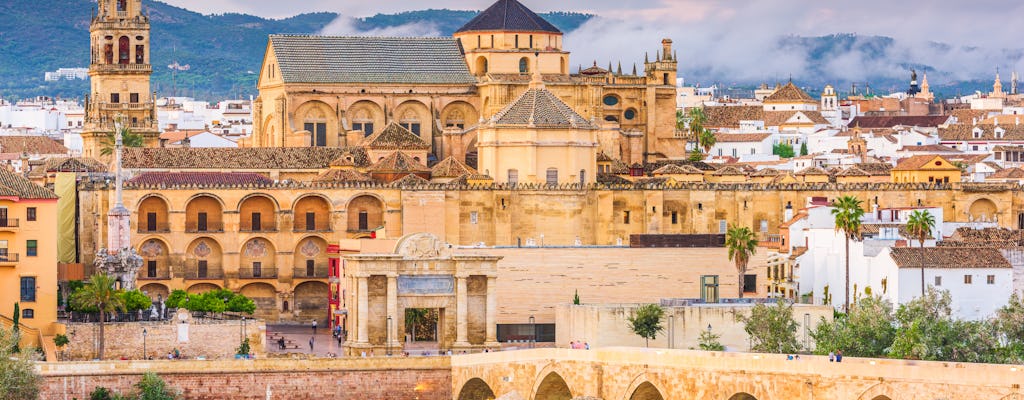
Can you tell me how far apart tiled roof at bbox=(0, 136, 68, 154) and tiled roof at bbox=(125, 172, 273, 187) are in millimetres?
59467

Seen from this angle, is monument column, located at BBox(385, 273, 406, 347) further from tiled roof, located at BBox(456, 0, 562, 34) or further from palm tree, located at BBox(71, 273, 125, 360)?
tiled roof, located at BBox(456, 0, 562, 34)

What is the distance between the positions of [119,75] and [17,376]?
57.7 metres

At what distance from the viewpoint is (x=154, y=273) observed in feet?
341

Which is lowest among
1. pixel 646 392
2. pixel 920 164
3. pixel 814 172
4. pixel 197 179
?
pixel 646 392

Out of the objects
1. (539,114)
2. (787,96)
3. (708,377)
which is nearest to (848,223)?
(539,114)

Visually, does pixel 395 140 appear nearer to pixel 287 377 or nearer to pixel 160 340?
pixel 160 340

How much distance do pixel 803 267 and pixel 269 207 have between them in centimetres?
2448

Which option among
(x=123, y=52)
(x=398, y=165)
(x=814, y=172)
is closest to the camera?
(x=398, y=165)

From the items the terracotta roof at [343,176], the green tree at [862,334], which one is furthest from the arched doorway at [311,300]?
the green tree at [862,334]

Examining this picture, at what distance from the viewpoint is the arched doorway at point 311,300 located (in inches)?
4131

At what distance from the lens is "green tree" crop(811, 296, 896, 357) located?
76.2m

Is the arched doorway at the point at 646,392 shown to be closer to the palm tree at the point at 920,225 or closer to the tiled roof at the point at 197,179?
the palm tree at the point at 920,225

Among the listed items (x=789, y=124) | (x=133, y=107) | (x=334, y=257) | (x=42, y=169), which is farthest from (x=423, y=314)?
(x=789, y=124)

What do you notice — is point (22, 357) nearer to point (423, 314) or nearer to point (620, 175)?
point (423, 314)
